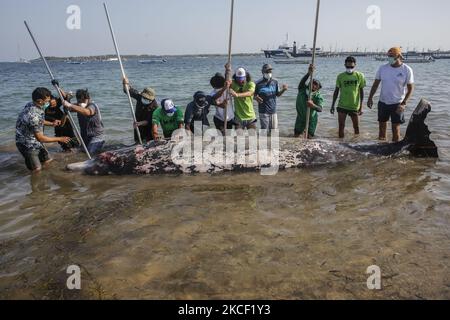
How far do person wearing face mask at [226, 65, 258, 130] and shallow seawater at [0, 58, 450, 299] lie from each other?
81.4 inches

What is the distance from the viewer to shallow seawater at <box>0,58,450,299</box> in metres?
4.01

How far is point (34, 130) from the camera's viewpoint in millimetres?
7961

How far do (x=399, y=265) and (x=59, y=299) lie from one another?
3.73 meters

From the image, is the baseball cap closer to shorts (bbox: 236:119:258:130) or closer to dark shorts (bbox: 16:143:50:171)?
shorts (bbox: 236:119:258:130)

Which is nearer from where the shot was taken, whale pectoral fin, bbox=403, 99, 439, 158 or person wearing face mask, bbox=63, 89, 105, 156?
whale pectoral fin, bbox=403, 99, 439, 158

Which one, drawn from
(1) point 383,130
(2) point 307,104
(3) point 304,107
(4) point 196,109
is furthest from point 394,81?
(4) point 196,109

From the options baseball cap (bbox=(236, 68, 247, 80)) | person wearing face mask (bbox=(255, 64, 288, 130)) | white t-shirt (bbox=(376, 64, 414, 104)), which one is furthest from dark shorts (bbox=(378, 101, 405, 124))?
baseball cap (bbox=(236, 68, 247, 80))

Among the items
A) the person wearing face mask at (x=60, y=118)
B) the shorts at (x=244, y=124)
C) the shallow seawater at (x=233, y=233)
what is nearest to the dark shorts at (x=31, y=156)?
the shallow seawater at (x=233, y=233)

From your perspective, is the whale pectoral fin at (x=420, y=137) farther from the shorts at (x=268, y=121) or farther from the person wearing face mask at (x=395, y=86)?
the shorts at (x=268, y=121)

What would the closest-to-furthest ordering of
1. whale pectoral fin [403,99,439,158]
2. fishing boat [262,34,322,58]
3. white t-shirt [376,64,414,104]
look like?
1. whale pectoral fin [403,99,439,158]
2. white t-shirt [376,64,414,104]
3. fishing boat [262,34,322,58]

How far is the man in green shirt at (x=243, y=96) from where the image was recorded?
8945mm

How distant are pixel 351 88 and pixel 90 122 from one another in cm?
680

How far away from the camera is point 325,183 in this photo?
7211mm
